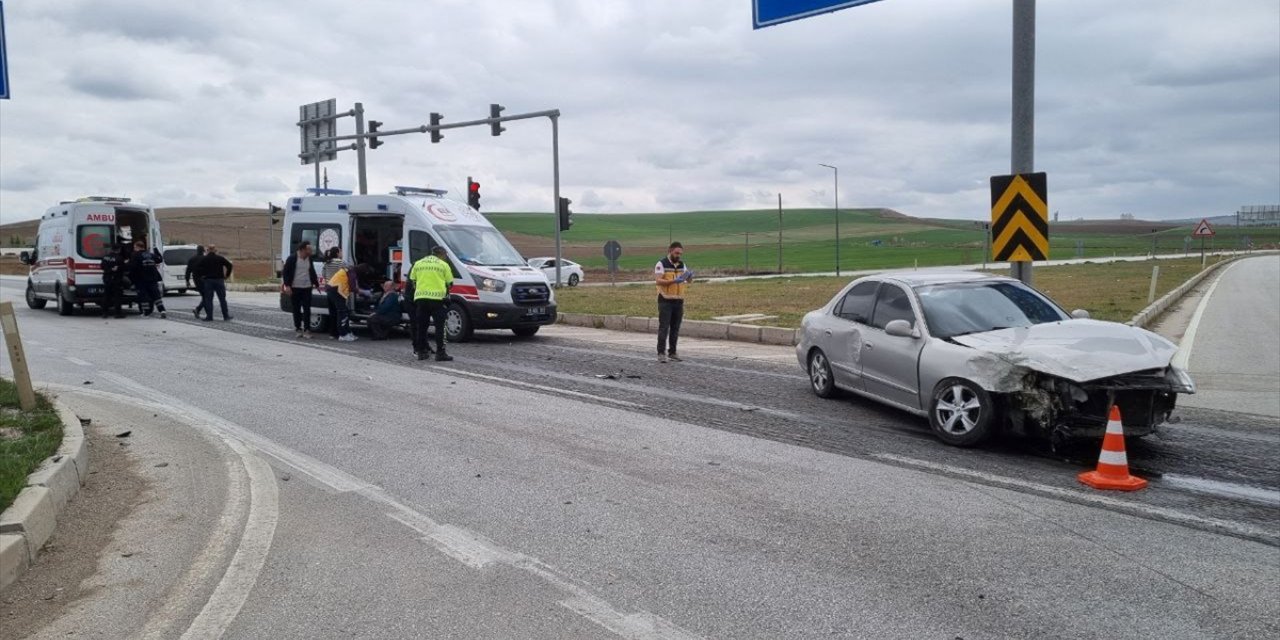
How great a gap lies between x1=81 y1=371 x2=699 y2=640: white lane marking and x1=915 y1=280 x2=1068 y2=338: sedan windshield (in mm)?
4663

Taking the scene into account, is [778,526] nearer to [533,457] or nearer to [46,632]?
[533,457]

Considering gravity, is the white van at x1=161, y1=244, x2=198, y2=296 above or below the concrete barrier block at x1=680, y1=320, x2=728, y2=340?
above

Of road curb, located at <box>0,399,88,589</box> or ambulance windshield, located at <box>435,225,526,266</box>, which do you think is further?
ambulance windshield, located at <box>435,225,526,266</box>

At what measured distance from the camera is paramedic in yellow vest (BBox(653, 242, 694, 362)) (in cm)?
1305

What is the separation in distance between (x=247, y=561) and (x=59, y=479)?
5.93ft

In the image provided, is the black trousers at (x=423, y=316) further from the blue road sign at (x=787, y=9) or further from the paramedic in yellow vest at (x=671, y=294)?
the blue road sign at (x=787, y=9)

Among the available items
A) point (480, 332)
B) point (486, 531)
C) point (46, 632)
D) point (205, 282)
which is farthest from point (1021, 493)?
point (205, 282)

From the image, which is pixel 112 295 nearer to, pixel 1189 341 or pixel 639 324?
pixel 639 324

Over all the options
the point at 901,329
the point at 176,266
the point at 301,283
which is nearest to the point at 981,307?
the point at 901,329

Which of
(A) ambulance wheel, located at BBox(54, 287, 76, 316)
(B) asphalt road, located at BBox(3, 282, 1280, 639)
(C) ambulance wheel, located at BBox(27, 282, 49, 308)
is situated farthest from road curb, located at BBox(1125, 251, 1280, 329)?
(C) ambulance wheel, located at BBox(27, 282, 49, 308)

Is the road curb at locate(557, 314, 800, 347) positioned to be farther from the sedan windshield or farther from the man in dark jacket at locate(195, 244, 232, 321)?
the man in dark jacket at locate(195, 244, 232, 321)

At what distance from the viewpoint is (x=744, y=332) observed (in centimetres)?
1642

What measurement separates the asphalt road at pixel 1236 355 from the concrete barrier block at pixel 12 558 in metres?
9.55

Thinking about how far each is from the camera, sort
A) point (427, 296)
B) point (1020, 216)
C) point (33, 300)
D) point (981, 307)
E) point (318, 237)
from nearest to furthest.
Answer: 1. point (981, 307)
2. point (1020, 216)
3. point (427, 296)
4. point (318, 237)
5. point (33, 300)
